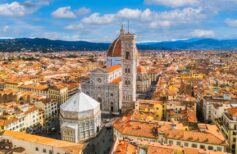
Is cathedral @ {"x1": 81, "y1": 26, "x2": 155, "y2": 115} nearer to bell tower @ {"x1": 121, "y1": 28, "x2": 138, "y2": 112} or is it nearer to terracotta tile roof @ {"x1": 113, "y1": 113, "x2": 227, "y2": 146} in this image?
bell tower @ {"x1": 121, "y1": 28, "x2": 138, "y2": 112}

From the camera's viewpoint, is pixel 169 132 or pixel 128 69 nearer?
pixel 169 132

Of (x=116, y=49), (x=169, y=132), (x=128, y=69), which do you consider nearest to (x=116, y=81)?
(x=128, y=69)

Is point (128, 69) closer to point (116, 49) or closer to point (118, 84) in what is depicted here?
point (118, 84)

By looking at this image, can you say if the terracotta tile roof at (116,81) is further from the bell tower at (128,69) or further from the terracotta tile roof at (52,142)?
the terracotta tile roof at (52,142)

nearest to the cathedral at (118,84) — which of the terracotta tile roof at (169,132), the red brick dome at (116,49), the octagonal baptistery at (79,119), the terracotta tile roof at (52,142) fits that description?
the red brick dome at (116,49)

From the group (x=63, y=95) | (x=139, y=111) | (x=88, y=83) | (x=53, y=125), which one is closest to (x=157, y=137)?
(x=139, y=111)

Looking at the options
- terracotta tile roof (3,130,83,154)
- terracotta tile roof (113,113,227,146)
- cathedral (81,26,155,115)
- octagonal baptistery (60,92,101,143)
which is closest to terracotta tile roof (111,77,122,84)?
cathedral (81,26,155,115)
